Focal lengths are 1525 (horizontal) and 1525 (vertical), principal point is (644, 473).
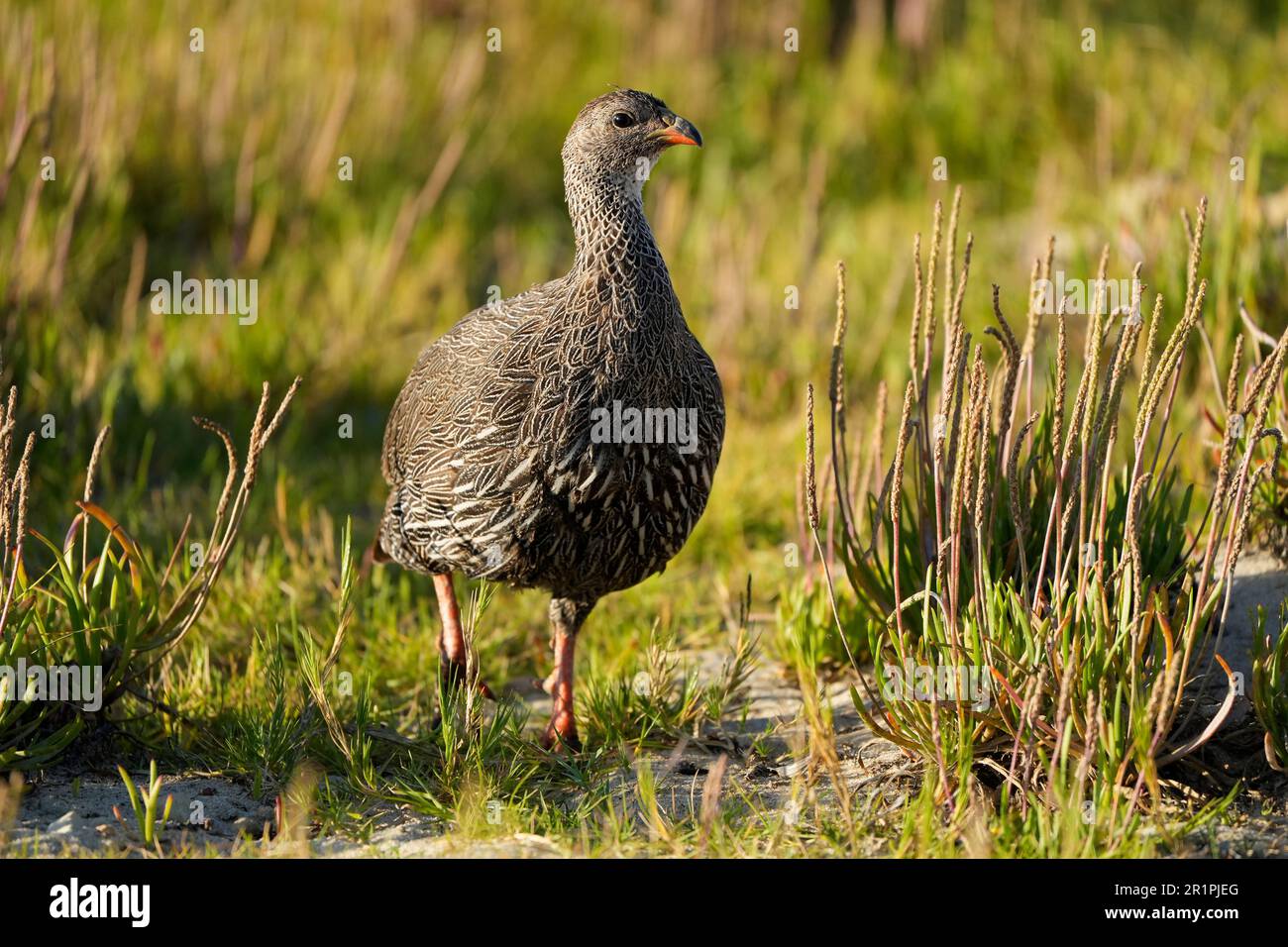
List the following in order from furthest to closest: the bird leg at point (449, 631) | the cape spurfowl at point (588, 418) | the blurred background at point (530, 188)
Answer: the blurred background at point (530, 188)
the bird leg at point (449, 631)
the cape spurfowl at point (588, 418)

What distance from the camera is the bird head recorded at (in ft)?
14.1

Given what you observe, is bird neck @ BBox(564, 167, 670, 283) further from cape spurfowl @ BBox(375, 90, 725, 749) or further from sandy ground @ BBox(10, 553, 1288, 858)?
sandy ground @ BBox(10, 553, 1288, 858)

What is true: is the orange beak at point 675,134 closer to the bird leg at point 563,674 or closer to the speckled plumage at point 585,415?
the speckled plumage at point 585,415

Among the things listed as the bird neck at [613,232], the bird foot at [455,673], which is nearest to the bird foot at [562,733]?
the bird foot at [455,673]

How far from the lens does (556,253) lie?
8523 mm

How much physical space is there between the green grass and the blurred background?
3 cm

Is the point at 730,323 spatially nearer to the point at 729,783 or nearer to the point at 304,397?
the point at 304,397

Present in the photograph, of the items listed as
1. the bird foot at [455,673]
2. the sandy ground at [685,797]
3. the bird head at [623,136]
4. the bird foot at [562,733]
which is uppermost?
the bird head at [623,136]

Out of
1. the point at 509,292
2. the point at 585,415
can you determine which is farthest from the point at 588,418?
the point at 509,292

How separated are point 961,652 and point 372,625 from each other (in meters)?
2.22

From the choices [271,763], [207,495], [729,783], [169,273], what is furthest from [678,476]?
[169,273]

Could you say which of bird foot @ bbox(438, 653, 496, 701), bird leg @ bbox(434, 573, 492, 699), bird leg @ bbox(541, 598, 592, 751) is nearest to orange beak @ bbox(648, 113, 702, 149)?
bird leg @ bbox(541, 598, 592, 751)

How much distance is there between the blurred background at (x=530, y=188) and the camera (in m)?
6.13
